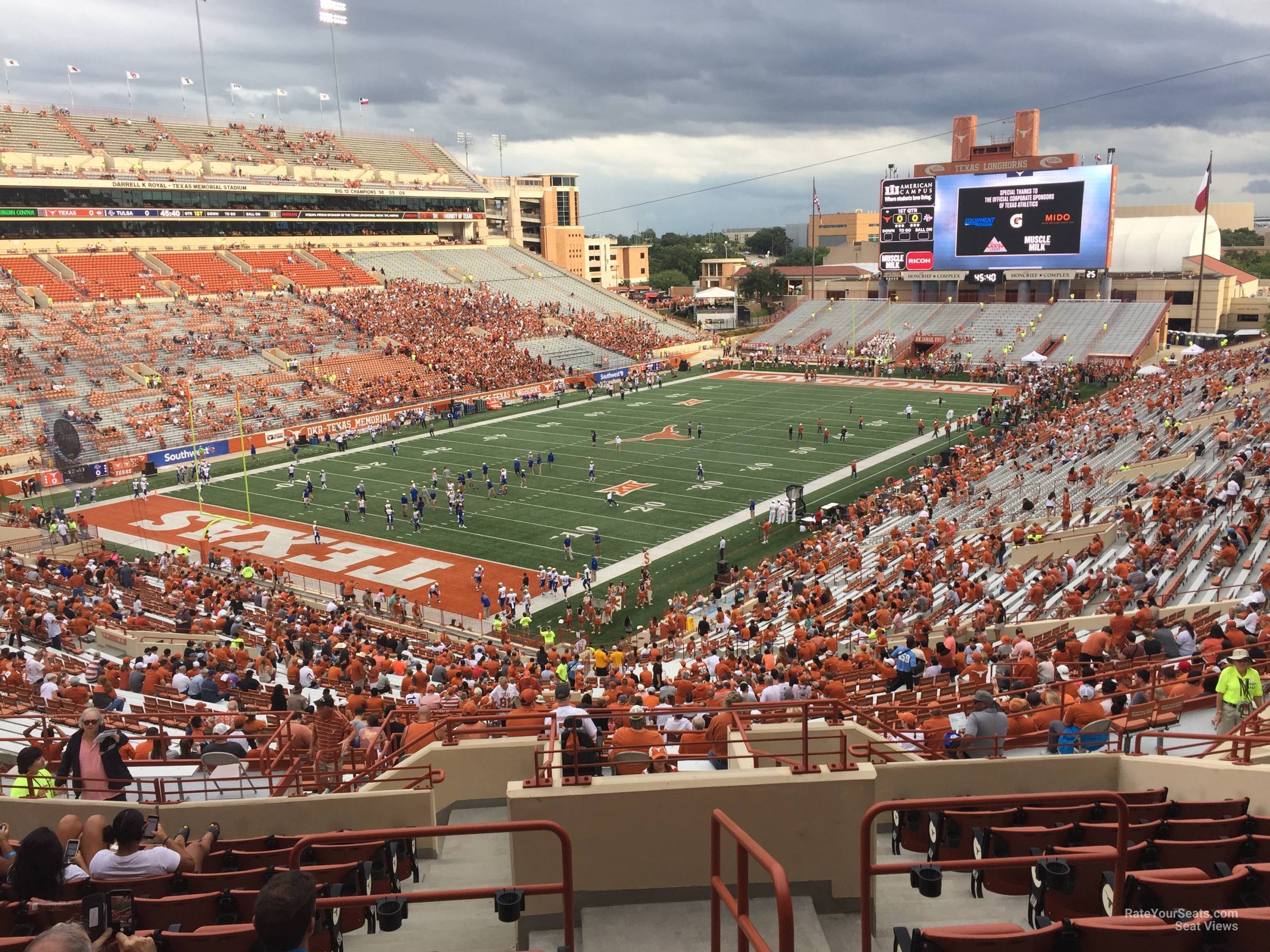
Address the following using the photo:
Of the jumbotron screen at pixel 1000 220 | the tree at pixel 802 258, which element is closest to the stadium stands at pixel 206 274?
the jumbotron screen at pixel 1000 220

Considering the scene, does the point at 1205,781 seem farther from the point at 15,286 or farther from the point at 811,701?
the point at 15,286

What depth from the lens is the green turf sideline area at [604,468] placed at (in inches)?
1194

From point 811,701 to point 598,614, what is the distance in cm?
1676

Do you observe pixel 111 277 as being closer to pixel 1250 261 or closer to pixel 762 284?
pixel 762 284

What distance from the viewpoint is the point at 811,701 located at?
6.44 m

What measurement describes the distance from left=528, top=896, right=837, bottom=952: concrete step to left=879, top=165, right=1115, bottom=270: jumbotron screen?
62654mm

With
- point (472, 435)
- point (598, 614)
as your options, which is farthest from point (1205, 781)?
point (472, 435)

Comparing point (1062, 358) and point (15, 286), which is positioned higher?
point (15, 286)

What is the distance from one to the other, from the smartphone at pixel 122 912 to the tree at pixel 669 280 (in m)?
118

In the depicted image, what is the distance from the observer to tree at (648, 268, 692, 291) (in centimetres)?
12162

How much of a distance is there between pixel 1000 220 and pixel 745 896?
6576 cm

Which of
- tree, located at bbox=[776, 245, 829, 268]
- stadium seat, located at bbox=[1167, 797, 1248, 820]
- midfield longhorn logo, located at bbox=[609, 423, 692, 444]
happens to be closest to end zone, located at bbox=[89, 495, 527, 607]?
midfield longhorn logo, located at bbox=[609, 423, 692, 444]

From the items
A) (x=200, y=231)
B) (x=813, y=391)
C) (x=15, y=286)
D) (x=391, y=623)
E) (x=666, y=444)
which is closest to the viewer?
(x=391, y=623)

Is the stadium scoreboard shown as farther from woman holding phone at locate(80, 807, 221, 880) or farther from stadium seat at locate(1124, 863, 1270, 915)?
stadium seat at locate(1124, 863, 1270, 915)
